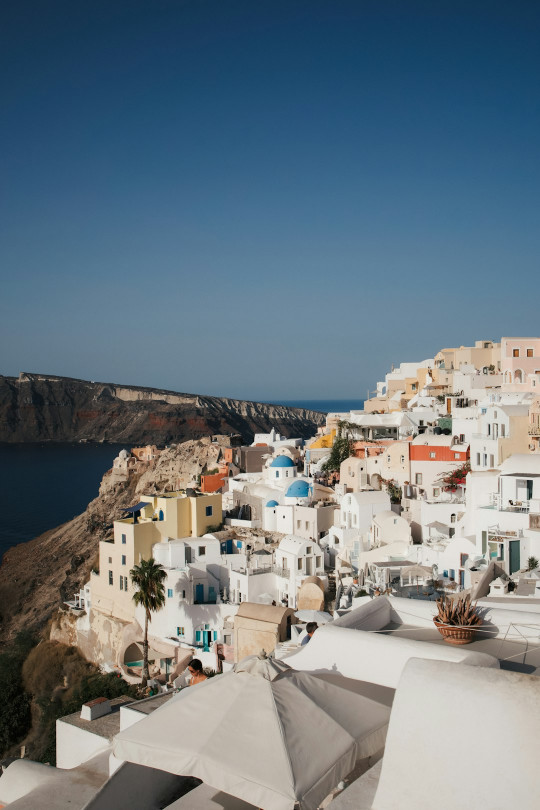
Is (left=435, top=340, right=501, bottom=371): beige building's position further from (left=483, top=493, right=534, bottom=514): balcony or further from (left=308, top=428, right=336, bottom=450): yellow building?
(left=483, top=493, right=534, bottom=514): balcony

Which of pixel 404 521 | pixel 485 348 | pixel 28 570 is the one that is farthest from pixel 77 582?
pixel 485 348

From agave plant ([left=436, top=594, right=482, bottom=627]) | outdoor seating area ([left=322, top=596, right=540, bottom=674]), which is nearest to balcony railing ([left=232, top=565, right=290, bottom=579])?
outdoor seating area ([left=322, top=596, right=540, bottom=674])

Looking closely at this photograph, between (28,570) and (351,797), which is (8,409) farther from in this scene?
(351,797)

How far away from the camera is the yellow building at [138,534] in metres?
25.7

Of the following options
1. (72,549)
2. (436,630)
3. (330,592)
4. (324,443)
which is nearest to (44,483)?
(72,549)

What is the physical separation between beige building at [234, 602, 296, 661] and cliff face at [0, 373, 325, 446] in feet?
382

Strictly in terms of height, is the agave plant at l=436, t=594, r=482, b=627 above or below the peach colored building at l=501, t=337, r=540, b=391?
below

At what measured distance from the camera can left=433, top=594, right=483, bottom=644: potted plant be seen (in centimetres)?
657

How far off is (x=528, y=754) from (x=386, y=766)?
0.82 m

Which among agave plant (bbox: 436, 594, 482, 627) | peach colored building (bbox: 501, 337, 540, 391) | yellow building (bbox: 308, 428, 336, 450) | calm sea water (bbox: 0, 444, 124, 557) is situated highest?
peach colored building (bbox: 501, 337, 540, 391)

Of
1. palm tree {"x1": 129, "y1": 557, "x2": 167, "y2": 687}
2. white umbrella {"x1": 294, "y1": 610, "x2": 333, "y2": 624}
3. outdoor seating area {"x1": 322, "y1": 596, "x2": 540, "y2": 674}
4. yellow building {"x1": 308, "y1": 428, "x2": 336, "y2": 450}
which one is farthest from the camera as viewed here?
yellow building {"x1": 308, "y1": 428, "x2": 336, "y2": 450}

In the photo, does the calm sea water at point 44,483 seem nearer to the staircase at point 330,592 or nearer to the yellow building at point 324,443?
the yellow building at point 324,443

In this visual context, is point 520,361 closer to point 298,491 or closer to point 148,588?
point 298,491

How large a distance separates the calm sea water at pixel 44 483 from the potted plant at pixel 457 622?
2165 inches
